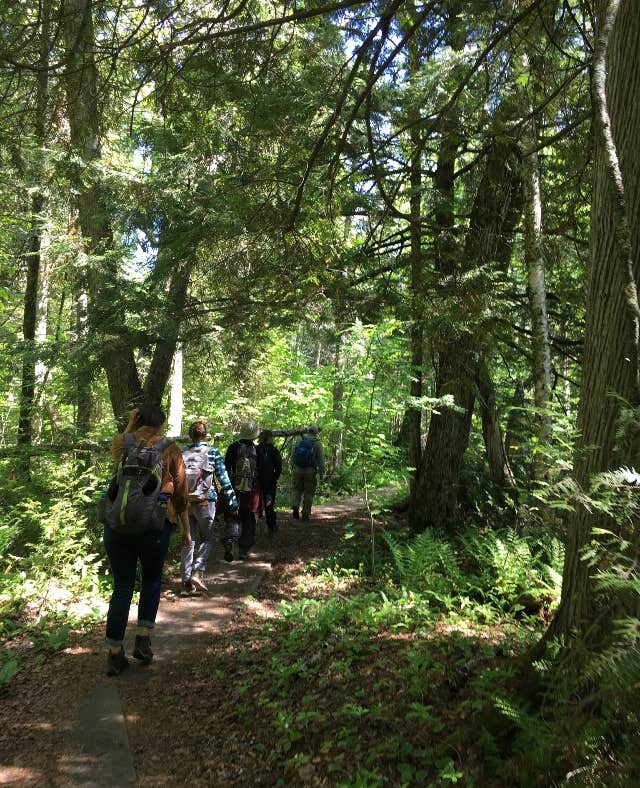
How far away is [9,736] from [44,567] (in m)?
3.22

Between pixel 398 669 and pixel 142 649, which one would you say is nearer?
pixel 398 669

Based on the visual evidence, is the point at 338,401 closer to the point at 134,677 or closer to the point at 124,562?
the point at 124,562

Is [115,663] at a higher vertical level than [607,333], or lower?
lower

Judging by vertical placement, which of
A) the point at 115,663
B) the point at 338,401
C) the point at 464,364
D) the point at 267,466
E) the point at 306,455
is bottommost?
the point at 115,663

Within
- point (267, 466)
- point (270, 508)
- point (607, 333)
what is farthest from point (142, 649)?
point (270, 508)

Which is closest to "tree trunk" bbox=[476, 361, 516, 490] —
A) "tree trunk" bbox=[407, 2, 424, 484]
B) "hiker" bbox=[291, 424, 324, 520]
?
"tree trunk" bbox=[407, 2, 424, 484]

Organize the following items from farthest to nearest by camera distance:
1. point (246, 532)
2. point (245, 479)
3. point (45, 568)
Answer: point (246, 532)
point (245, 479)
point (45, 568)

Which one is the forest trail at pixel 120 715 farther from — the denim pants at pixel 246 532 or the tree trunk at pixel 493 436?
Answer: the tree trunk at pixel 493 436

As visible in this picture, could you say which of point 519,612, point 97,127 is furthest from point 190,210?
point 519,612

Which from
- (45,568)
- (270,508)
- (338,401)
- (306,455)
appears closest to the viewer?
(45,568)

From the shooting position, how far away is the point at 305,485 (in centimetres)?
1129

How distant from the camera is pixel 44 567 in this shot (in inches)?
255

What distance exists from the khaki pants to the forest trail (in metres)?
5.01

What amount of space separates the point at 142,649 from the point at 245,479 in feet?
12.0
